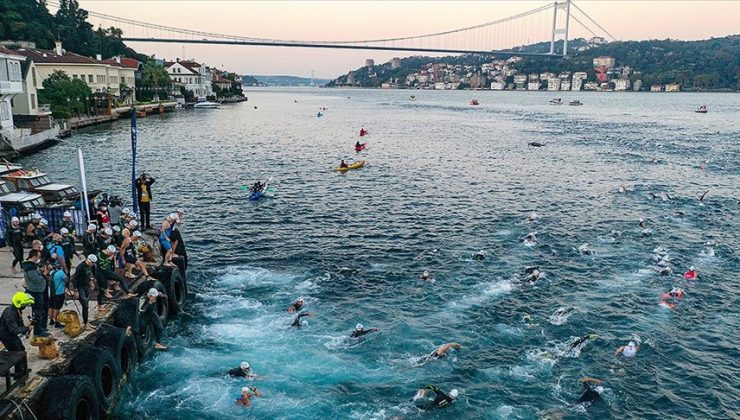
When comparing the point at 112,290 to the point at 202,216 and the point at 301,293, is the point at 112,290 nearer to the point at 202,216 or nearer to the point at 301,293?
the point at 301,293

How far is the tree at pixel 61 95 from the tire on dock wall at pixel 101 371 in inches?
3148

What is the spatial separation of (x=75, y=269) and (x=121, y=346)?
5.70 metres

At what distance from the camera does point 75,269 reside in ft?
67.9

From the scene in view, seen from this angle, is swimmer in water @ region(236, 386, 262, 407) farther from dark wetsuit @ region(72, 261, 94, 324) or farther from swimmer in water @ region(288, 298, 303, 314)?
swimmer in water @ region(288, 298, 303, 314)

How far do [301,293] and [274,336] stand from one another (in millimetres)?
4374

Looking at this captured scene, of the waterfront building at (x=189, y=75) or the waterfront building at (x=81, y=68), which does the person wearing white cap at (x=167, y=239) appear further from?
the waterfront building at (x=189, y=75)

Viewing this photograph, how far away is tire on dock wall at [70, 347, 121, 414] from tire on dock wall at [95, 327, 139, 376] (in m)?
0.41

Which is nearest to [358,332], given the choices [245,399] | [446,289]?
[245,399]

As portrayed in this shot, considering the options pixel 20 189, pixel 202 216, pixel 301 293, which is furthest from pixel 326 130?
pixel 301 293

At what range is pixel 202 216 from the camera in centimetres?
3834

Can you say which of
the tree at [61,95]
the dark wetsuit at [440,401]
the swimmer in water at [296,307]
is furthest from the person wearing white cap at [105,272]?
the tree at [61,95]

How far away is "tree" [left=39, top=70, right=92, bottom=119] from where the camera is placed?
276 feet

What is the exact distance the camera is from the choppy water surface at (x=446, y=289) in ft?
55.7

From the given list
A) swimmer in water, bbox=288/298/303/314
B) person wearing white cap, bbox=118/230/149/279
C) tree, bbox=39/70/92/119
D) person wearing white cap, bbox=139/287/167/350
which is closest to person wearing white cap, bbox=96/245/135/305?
person wearing white cap, bbox=139/287/167/350
